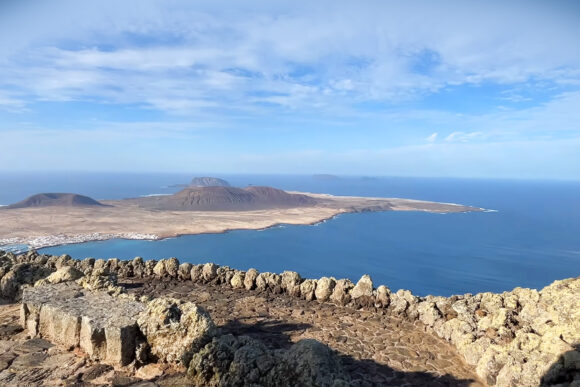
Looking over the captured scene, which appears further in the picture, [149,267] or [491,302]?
[149,267]

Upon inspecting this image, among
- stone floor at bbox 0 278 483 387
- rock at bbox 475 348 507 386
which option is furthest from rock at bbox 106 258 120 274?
rock at bbox 475 348 507 386

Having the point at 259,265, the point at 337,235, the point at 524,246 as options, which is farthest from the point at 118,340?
the point at 524,246

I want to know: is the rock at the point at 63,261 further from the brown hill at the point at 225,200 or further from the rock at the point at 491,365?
the brown hill at the point at 225,200

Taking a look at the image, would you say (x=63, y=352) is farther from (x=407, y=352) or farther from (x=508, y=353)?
(x=508, y=353)

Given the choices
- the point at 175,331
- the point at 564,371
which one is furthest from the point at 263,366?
the point at 564,371

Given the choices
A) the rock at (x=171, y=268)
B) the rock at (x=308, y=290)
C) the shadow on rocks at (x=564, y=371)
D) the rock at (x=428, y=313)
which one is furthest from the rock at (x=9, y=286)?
the shadow on rocks at (x=564, y=371)

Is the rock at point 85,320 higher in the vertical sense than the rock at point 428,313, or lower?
higher

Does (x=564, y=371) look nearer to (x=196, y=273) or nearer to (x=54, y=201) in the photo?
(x=196, y=273)
